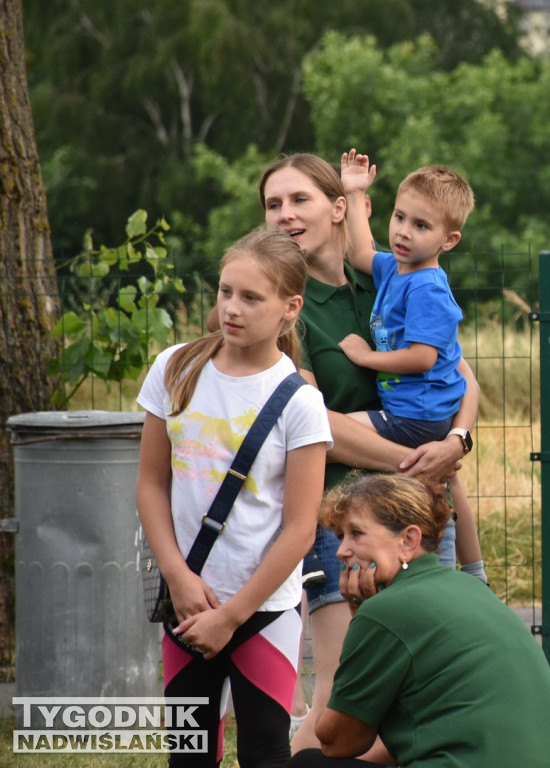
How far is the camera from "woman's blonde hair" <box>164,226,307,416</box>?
127 inches

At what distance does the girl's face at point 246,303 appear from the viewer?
10.5 feet

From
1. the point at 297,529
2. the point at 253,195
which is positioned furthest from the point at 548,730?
the point at 253,195

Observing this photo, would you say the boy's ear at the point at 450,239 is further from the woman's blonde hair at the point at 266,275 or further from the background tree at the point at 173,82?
the background tree at the point at 173,82

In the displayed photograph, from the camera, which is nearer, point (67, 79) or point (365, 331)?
point (365, 331)

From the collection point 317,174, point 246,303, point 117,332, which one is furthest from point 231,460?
point 117,332

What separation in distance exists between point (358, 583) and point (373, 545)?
113mm

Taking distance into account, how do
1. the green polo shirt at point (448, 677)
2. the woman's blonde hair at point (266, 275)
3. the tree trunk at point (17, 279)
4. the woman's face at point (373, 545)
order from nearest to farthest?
the green polo shirt at point (448, 677), the woman's face at point (373, 545), the woman's blonde hair at point (266, 275), the tree trunk at point (17, 279)

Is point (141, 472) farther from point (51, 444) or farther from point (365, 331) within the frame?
point (51, 444)

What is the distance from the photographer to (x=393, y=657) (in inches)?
114

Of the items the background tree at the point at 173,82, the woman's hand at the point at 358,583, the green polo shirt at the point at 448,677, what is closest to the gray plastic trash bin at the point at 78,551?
the woman's hand at the point at 358,583

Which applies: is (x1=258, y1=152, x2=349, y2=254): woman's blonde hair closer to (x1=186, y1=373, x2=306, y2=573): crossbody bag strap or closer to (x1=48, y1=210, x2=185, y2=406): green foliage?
(x1=186, y1=373, x2=306, y2=573): crossbody bag strap

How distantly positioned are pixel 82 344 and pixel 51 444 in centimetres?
104

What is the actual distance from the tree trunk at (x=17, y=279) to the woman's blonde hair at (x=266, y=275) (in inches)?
102

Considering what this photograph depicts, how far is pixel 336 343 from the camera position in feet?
12.0
